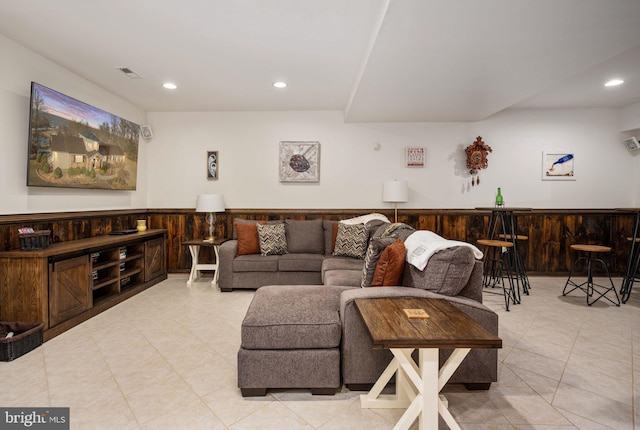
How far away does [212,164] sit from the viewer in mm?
5305

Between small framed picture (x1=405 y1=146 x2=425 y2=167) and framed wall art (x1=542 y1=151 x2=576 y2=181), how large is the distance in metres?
1.89

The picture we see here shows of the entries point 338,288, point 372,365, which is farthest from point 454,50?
point 372,365

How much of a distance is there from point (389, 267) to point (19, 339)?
278cm

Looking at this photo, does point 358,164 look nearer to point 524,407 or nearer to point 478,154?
point 478,154

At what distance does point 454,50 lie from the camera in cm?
279

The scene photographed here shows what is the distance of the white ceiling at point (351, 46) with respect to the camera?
7.71ft

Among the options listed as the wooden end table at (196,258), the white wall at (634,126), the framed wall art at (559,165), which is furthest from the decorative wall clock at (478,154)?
the wooden end table at (196,258)

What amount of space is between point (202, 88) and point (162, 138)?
5.10ft

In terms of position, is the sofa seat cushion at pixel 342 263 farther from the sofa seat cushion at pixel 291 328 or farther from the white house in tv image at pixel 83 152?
the white house in tv image at pixel 83 152

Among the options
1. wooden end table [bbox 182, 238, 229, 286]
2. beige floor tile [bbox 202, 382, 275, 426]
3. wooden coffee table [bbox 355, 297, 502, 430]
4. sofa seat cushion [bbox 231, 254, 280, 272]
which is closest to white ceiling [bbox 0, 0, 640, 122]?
wooden coffee table [bbox 355, 297, 502, 430]

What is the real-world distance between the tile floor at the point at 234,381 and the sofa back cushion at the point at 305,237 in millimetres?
1494

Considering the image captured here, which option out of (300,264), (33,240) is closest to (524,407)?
(300,264)

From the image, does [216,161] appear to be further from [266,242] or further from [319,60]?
[319,60]

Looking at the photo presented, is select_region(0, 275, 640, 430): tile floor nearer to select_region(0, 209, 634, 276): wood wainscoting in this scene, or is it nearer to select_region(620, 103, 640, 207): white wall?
select_region(0, 209, 634, 276): wood wainscoting
